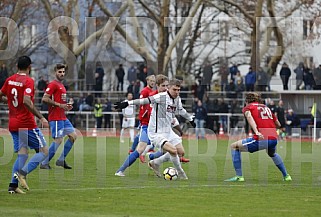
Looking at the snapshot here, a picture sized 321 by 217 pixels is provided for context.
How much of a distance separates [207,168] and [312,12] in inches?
972

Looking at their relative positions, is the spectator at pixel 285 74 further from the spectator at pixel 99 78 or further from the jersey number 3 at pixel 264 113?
the jersey number 3 at pixel 264 113

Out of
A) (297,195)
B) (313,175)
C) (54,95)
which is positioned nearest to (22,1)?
(54,95)

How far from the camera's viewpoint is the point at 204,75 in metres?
40.0

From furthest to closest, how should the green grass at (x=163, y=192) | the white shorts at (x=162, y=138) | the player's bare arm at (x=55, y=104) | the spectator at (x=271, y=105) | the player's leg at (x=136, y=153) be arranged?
the spectator at (x=271, y=105)
the player's bare arm at (x=55, y=104)
the player's leg at (x=136, y=153)
the white shorts at (x=162, y=138)
the green grass at (x=163, y=192)

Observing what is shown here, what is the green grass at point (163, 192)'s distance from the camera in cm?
1175

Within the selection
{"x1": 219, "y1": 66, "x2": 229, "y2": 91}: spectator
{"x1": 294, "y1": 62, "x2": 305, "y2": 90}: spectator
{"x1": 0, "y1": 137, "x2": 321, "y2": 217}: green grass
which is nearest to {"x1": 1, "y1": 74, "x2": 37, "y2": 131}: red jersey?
{"x1": 0, "y1": 137, "x2": 321, "y2": 217}: green grass

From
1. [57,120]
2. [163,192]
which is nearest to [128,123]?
[57,120]

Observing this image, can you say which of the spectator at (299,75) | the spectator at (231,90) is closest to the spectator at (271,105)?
the spectator at (231,90)

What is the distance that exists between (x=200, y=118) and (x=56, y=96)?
713 inches

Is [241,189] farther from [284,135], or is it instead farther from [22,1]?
[22,1]

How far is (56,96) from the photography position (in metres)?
18.7

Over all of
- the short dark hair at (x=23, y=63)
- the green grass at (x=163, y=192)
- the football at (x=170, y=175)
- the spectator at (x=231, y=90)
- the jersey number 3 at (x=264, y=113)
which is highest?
the spectator at (x=231, y=90)

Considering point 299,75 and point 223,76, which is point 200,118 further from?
point 223,76

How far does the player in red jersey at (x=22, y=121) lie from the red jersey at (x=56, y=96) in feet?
15.4
